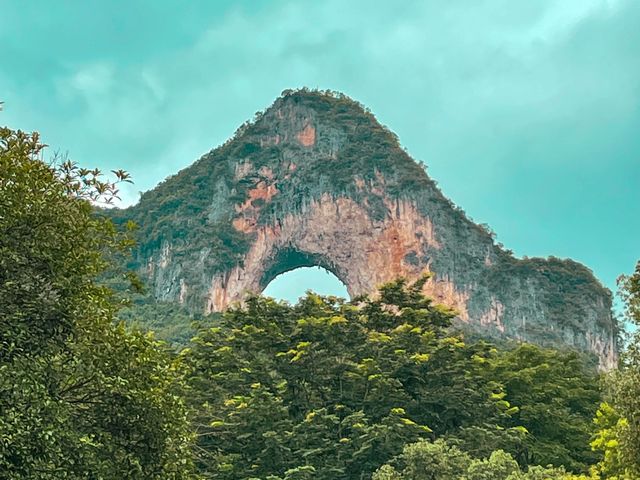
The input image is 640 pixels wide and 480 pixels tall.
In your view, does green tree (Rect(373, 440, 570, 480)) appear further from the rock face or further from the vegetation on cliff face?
the rock face

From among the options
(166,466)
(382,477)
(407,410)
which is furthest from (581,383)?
(166,466)

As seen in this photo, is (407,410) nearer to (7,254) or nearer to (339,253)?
(7,254)

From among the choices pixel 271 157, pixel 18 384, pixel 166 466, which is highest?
pixel 271 157

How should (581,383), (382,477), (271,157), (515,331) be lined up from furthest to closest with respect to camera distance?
(271,157)
(515,331)
(581,383)
(382,477)

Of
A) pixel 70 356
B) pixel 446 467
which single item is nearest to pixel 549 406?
pixel 446 467

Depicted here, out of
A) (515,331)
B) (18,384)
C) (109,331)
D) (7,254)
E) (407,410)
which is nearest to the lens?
(18,384)

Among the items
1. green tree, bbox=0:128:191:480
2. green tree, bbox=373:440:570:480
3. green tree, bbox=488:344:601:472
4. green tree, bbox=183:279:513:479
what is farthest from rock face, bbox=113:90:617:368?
green tree, bbox=0:128:191:480

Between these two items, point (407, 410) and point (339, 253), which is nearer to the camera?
point (407, 410)

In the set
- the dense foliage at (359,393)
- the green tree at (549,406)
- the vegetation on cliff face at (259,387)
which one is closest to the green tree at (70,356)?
the vegetation on cliff face at (259,387)
